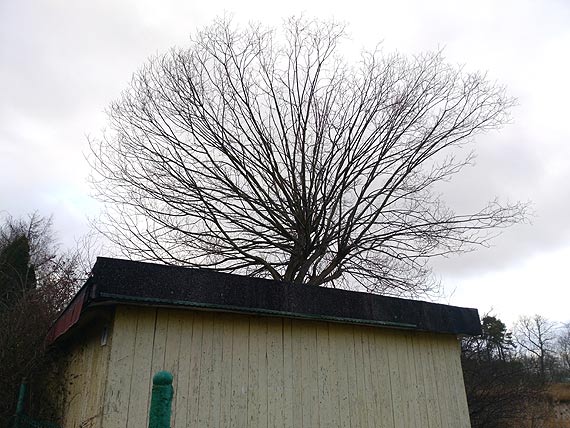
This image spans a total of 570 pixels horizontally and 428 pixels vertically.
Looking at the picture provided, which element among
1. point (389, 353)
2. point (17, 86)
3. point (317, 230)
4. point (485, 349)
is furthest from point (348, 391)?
point (485, 349)

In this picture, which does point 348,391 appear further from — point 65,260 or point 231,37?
point 231,37

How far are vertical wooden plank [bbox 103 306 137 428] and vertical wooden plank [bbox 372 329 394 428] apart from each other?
8.54 feet

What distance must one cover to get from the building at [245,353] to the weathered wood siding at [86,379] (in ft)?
0.05

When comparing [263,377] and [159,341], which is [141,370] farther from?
[263,377]

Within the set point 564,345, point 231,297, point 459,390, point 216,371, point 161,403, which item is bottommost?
point 161,403

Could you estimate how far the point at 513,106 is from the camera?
9.30 metres

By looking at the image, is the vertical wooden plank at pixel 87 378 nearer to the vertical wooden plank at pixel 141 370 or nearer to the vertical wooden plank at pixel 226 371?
the vertical wooden plank at pixel 141 370

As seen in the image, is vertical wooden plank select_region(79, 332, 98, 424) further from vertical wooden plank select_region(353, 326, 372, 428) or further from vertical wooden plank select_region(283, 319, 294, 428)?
vertical wooden plank select_region(353, 326, 372, 428)

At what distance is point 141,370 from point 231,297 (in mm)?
923

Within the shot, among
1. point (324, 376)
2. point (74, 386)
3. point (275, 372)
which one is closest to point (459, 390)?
point (324, 376)

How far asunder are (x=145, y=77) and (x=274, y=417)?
25.0 ft

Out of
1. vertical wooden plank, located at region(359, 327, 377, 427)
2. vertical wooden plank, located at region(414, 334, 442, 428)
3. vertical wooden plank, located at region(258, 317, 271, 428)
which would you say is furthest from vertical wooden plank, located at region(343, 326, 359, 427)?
vertical wooden plank, located at region(414, 334, 442, 428)

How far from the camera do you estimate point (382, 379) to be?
15.1ft

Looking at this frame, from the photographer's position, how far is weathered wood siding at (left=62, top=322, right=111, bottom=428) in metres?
3.26
